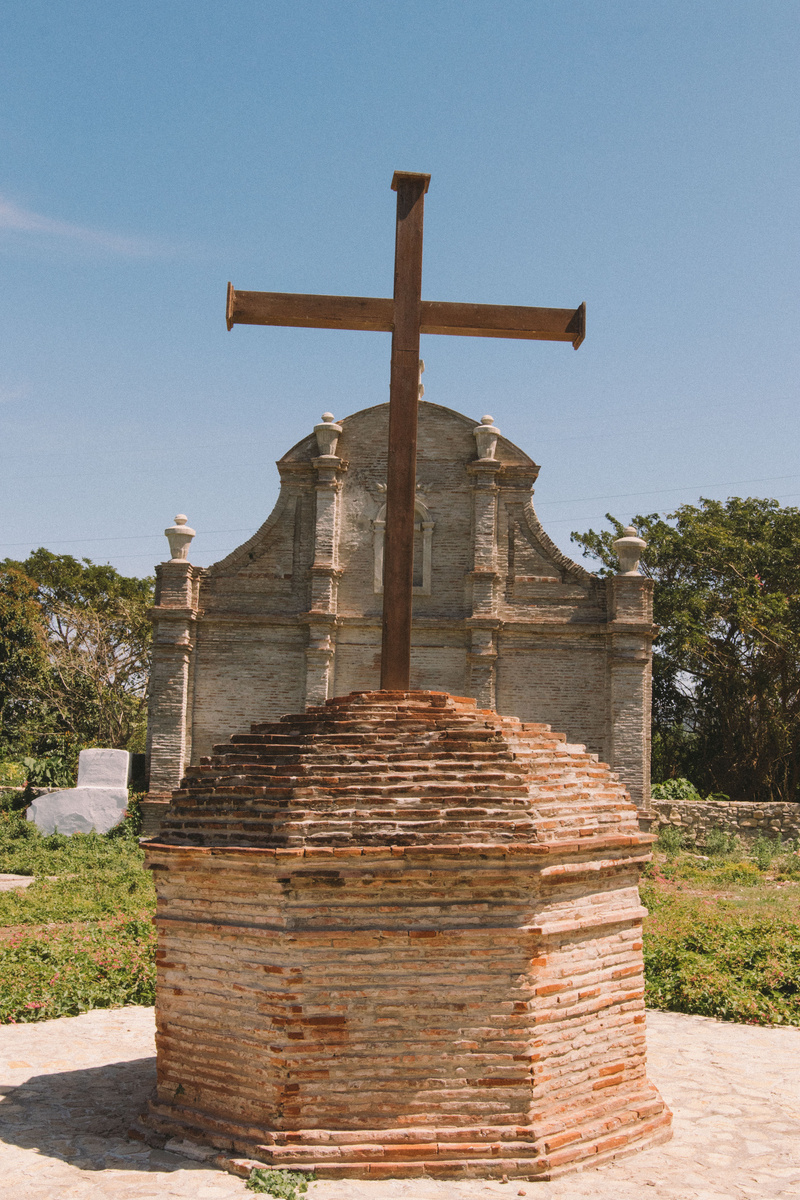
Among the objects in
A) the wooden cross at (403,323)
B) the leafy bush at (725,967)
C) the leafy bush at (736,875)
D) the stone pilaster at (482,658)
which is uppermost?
the wooden cross at (403,323)

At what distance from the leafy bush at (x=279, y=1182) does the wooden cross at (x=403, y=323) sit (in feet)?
8.12

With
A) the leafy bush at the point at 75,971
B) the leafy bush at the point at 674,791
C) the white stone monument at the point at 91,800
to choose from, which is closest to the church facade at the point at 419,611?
the white stone monument at the point at 91,800

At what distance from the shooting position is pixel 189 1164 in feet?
15.8

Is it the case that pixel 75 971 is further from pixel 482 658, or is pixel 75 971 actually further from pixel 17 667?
pixel 17 667

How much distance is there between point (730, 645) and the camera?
83.5 feet

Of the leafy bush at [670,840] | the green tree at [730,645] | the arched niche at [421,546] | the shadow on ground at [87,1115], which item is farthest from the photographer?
the green tree at [730,645]

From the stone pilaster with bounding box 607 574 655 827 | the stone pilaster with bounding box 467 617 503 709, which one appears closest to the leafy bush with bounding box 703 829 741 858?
the stone pilaster with bounding box 607 574 655 827

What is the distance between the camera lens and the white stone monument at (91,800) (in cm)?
1862

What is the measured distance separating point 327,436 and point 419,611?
365cm

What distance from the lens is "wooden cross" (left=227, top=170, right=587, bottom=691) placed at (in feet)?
19.2

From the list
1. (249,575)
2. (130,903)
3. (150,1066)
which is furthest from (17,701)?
(150,1066)

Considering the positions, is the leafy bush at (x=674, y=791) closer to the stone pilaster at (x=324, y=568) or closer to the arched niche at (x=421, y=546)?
the arched niche at (x=421, y=546)

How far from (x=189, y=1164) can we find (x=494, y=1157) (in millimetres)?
1458

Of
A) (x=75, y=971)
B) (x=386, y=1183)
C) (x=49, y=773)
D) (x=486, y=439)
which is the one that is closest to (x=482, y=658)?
(x=486, y=439)
